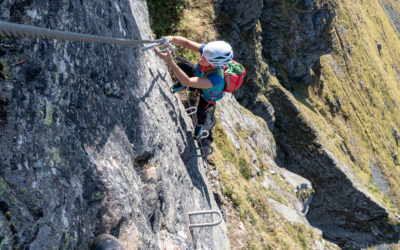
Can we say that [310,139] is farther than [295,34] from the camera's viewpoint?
No

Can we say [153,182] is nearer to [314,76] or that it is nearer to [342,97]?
[314,76]

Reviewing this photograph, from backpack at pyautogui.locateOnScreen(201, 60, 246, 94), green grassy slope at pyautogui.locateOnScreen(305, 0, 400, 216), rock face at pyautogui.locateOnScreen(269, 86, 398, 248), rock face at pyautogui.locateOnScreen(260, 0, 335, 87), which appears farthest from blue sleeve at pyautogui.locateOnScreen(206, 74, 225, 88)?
green grassy slope at pyautogui.locateOnScreen(305, 0, 400, 216)

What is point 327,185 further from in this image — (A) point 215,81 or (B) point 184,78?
(B) point 184,78

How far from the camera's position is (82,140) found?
3.41 m

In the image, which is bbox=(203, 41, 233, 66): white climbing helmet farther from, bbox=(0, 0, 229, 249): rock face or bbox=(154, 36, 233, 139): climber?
bbox=(0, 0, 229, 249): rock face

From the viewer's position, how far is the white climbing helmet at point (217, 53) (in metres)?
5.98

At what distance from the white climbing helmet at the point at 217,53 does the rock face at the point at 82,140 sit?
1174mm

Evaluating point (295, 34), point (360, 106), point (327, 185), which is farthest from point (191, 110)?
point (360, 106)

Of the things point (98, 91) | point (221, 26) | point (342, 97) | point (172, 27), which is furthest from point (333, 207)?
point (98, 91)

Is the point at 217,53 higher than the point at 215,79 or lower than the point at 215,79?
higher

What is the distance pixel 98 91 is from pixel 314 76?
43.5 metres

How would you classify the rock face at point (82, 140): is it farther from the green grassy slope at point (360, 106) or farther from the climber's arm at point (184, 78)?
the green grassy slope at point (360, 106)

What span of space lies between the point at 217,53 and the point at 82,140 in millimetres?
3398

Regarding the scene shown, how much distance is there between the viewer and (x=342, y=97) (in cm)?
5269
